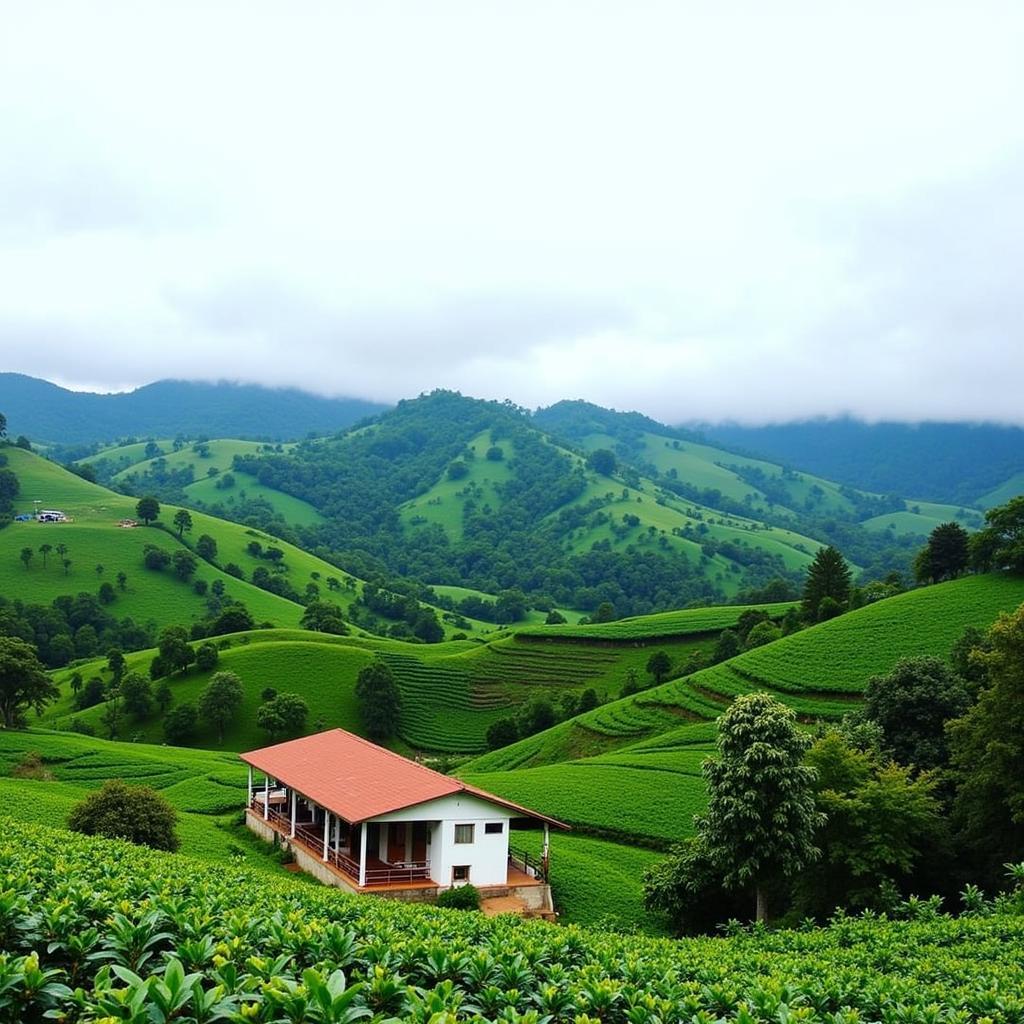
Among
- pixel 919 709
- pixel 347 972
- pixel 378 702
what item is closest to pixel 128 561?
pixel 378 702

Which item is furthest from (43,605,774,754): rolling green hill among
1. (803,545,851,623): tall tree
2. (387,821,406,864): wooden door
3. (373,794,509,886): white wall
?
(373,794,509,886): white wall

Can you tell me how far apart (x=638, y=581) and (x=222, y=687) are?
11730 cm

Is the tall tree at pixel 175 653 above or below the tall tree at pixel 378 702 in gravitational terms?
above

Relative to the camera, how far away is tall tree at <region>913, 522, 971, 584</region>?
255ft

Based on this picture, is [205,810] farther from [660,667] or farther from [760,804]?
[660,667]

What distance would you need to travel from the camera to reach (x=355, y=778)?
108 feet

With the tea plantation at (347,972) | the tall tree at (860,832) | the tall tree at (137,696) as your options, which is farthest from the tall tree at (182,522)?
the tea plantation at (347,972)

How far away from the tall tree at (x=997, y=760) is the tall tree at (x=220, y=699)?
58.5m

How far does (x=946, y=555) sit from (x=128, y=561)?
357 feet

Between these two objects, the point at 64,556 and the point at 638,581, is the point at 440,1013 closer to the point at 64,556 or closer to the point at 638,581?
the point at 64,556

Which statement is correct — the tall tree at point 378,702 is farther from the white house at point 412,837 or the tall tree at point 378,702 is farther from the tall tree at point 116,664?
the white house at point 412,837

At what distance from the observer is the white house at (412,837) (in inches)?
1168

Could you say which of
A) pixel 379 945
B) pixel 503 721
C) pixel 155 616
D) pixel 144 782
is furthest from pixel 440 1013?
pixel 155 616

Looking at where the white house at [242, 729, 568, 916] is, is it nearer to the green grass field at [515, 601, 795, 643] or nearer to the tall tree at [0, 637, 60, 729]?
the tall tree at [0, 637, 60, 729]
